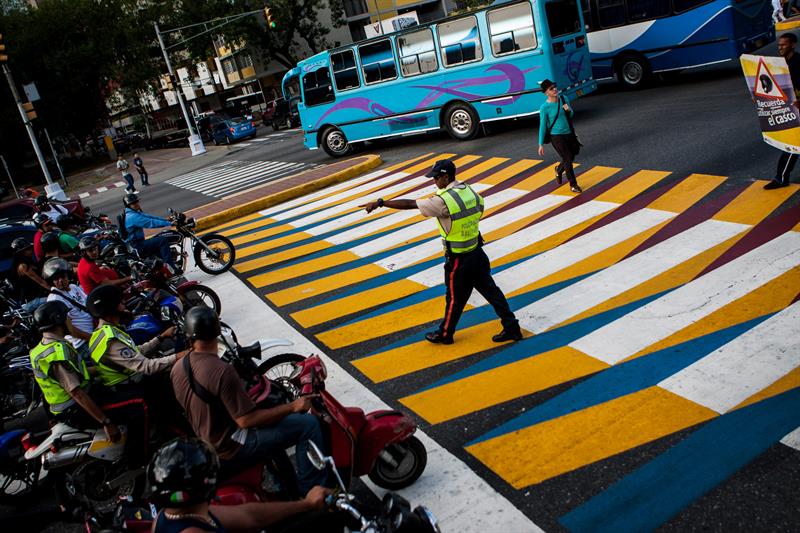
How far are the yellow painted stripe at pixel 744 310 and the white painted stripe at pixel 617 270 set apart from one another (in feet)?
→ 3.61

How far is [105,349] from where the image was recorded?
16.7ft

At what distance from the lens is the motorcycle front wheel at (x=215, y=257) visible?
36.1ft

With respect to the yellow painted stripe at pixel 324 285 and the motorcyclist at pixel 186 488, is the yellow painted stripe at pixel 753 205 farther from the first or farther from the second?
the motorcyclist at pixel 186 488

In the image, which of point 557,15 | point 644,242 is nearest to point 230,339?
point 644,242

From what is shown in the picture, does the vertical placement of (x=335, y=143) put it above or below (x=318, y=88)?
below

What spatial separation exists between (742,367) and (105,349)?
503 centimetres

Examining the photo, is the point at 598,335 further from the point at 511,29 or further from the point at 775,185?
the point at 511,29

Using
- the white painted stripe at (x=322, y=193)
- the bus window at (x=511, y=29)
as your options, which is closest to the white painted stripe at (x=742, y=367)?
the white painted stripe at (x=322, y=193)

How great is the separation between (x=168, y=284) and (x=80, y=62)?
41.0 meters

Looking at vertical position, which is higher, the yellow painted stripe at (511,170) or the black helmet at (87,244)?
the black helmet at (87,244)

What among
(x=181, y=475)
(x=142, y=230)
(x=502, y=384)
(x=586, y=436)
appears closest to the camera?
(x=181, y=475)

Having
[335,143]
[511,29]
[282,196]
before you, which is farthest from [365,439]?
[335,143]

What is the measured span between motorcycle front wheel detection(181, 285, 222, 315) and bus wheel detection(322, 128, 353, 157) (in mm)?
12160

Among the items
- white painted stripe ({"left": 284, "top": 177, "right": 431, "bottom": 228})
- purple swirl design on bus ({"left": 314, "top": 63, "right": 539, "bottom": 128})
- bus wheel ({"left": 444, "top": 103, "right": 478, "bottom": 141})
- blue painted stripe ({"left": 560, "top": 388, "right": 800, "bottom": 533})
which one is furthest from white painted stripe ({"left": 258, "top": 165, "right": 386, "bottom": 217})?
blue painted stripe ({"left": 560, "top": 388, "right": 800, "bottom": 533})
